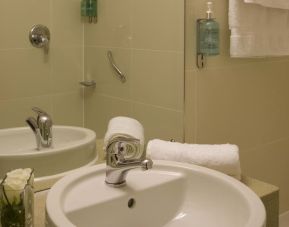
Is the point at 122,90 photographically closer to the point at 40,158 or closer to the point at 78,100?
the point at 78,100

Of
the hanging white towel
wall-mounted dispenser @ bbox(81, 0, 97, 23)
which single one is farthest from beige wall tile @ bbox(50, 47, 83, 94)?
the hanging white towel

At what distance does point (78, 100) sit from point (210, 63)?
0.57m

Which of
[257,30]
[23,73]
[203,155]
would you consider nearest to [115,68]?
[23,73]

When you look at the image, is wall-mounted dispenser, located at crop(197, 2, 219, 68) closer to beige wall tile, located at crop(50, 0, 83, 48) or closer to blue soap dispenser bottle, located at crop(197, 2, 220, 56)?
blue soap dispenser bottle, located at crop(197, 2, 220, 56)

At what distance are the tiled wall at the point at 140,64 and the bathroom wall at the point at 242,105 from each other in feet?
0.17

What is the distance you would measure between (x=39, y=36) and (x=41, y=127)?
288mm

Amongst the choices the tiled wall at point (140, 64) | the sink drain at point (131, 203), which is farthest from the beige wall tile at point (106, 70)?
the sink drain at point (131, 203)

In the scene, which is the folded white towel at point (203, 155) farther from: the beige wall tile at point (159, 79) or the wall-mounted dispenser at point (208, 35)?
the wall-mounted dispenser at point (208, 35)

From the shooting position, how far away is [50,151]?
125 centimetres

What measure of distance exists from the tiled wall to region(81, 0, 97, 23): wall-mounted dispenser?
0.02 meters

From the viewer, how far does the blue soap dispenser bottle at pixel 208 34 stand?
154 cm

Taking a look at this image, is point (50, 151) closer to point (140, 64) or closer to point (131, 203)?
point (131, 203)

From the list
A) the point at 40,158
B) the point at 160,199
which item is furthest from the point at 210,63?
the point at 40,158

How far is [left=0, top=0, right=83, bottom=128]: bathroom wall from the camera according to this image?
125cm
